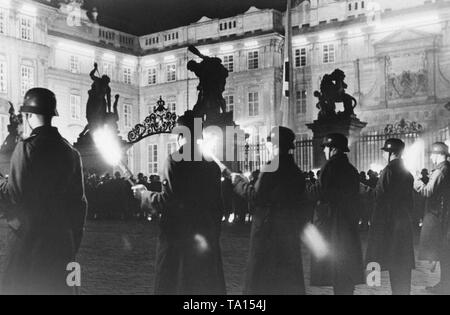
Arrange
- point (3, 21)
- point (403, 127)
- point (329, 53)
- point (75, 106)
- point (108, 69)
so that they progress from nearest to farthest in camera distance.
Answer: point (403, 127)
point (3, 21)
point (329, 53)
point (75, 106)
point (108, 69)

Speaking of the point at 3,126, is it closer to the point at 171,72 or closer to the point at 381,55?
the point at 171,72

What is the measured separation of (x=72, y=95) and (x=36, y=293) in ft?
125

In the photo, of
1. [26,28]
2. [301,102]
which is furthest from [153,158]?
[26,28]

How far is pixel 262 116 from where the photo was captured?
40188mm

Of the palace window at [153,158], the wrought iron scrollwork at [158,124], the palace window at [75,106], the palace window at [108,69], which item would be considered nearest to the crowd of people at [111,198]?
the wrought iron scrollwork at [158,124]

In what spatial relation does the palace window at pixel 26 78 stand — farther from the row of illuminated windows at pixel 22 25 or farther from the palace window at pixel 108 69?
the palace window at pixel 108 69

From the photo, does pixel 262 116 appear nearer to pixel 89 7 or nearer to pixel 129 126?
pixel 129 126

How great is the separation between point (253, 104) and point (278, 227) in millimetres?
35632

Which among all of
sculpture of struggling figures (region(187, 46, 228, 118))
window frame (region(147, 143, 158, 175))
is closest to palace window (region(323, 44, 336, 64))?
window frame (region(147, 143, 158, 175))

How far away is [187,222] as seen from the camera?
17.8 feet

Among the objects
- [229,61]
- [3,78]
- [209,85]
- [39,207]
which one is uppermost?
[229,61]

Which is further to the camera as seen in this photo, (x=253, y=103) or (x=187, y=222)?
(x=253, y=103)

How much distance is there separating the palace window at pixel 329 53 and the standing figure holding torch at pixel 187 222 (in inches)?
1336

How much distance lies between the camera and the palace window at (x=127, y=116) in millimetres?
45312
